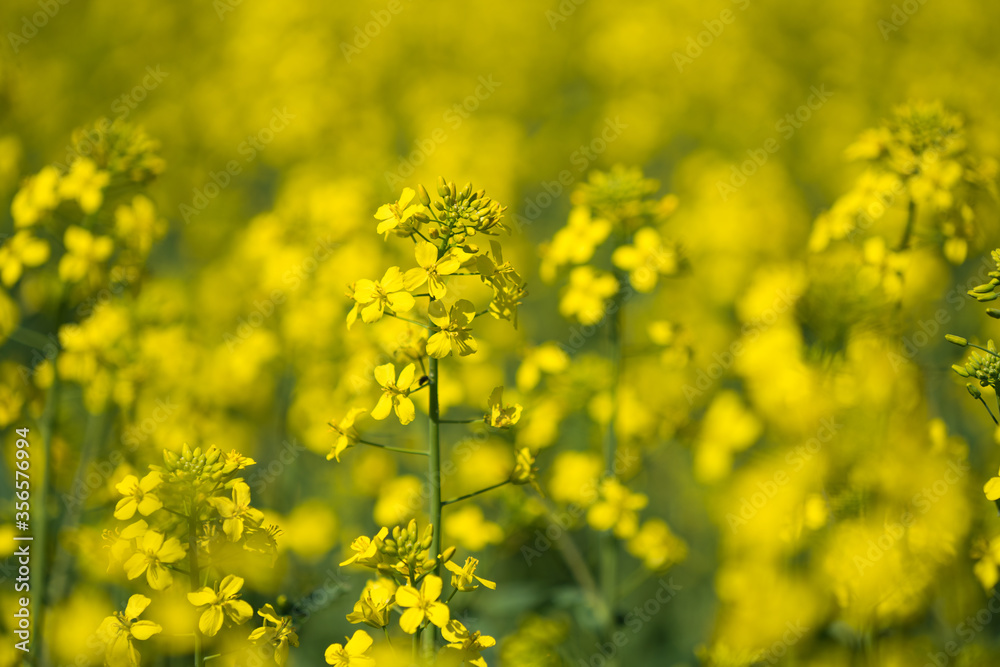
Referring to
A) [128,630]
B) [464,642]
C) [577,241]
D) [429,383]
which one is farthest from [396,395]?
[577,241]

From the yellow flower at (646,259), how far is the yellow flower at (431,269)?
128cm

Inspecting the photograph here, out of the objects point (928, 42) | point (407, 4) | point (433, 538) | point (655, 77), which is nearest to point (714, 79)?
point (655, 77)

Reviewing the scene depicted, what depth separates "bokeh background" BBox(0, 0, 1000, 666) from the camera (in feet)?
10.7

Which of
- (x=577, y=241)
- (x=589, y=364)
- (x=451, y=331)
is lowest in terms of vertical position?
(x=451, y=331)

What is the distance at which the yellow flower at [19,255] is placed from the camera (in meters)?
3.15

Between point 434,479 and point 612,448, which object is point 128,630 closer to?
point 434,479

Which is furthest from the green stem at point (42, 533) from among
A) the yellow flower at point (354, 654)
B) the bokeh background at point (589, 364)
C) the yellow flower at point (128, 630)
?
the yellow flower at point (354, 654)

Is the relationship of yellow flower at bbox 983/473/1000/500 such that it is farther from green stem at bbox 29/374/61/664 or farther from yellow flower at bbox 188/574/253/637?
green stem at bbox 29/374/61/664

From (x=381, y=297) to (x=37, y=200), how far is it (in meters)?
1.97

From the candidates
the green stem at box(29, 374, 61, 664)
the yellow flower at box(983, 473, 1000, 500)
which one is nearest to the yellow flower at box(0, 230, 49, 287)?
the green stem at box(29, 374, 61, 664)

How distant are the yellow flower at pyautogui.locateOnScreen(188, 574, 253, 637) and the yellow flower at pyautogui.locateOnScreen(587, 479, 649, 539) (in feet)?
4.91

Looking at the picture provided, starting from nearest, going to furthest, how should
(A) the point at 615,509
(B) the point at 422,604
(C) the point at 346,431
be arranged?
1. (B) the point at 422,604
2. (C) the point at 346,431
3. (A) the point at 615,509

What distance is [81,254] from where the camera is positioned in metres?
3.24

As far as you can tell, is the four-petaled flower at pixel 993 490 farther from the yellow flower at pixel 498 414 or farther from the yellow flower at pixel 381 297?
the yellow flower at pixel 381 297
